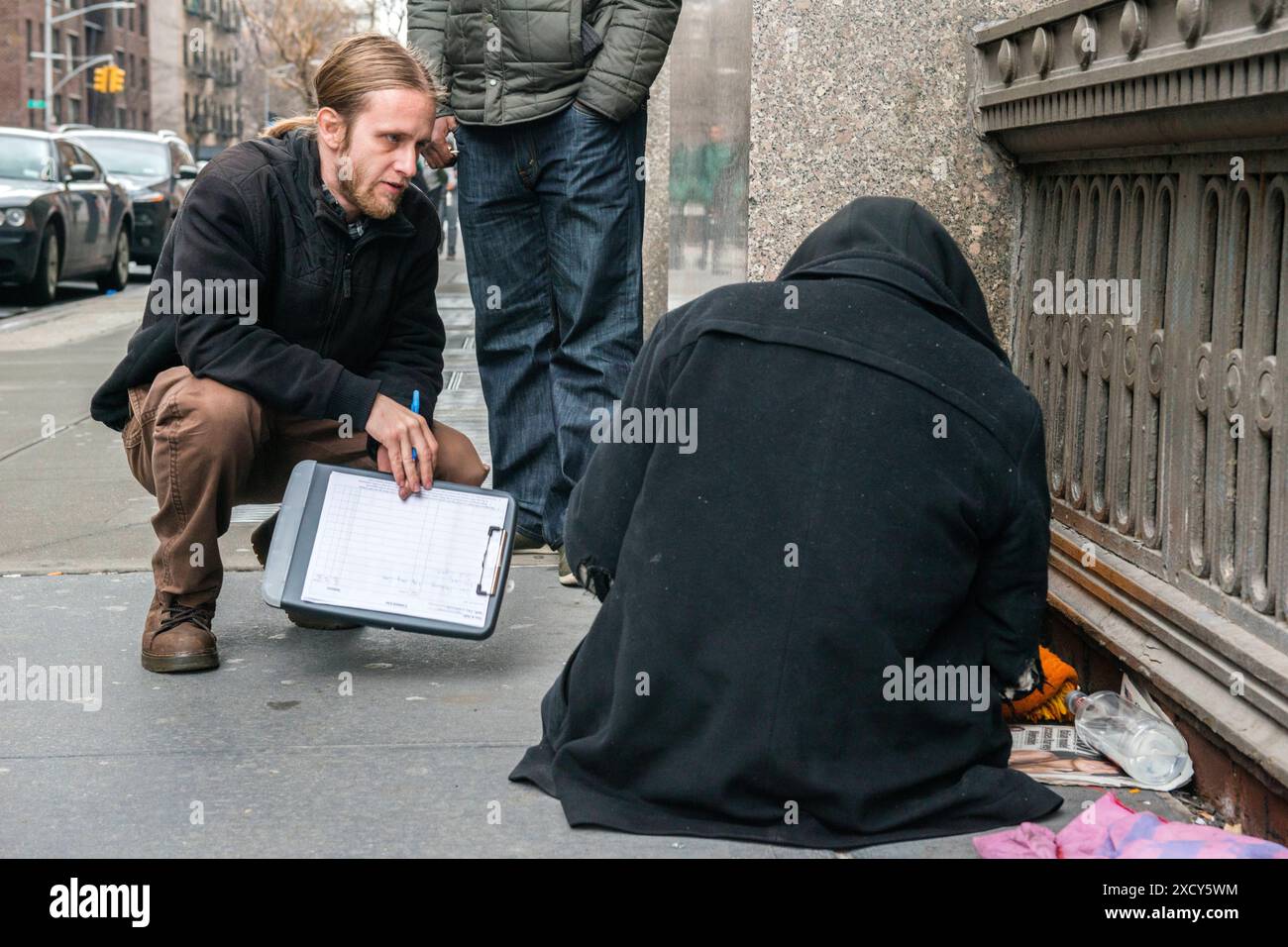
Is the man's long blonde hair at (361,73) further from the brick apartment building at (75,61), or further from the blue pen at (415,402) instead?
the brick apartment building at (75,61)

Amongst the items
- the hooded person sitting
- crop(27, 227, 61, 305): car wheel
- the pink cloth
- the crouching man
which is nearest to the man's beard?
the crouching man

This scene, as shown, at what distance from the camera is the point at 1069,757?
338 cm

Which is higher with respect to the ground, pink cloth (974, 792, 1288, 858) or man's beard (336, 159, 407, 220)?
man's beard (336, 159, 407, 220)

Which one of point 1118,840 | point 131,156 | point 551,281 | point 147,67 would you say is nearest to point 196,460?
point 551,281

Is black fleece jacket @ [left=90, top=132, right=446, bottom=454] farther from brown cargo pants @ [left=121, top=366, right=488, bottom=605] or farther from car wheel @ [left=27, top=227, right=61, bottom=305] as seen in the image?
car wheel @ [left=27, top=227, right=61, bottom=305]

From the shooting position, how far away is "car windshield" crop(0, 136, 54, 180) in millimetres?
15672

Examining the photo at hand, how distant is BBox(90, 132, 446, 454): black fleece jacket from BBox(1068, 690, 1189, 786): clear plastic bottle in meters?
1.76

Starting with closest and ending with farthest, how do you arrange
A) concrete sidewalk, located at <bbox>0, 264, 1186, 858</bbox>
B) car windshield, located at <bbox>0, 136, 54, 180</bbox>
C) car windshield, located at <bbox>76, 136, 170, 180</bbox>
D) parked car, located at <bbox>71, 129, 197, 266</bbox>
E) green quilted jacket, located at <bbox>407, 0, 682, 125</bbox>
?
concrete sidewalk, located at <bbox>0, 264, 1186, 858</bbox> → green quilted jacket, located at <bbox>407, 0, 682, 125</bbox> → car windshield, located at <bbox>0, 136, 54, 180</bbox> → parked car, located at <bbox>71, 129, 197, 266</bbox> → car windshield, located at <bbox>76, 136, 170, 180</bbox>

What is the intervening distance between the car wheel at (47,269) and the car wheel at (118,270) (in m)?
1.73

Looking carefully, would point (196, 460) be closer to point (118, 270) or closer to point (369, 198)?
point (369, 198)

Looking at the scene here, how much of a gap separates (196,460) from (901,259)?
6.12ft

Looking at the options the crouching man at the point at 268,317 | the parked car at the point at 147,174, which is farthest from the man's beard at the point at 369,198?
the parked car at the point at 147,174

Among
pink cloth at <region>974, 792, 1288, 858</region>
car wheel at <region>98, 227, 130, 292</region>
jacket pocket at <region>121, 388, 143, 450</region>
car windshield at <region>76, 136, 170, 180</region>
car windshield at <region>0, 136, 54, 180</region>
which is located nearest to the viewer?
pink cloth at <region>974, 792, 1288, 858</region>

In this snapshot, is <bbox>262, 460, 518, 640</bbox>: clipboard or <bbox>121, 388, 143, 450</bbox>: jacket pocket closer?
<bbox>262, 460, 518, 640</bbox>: clipboard
